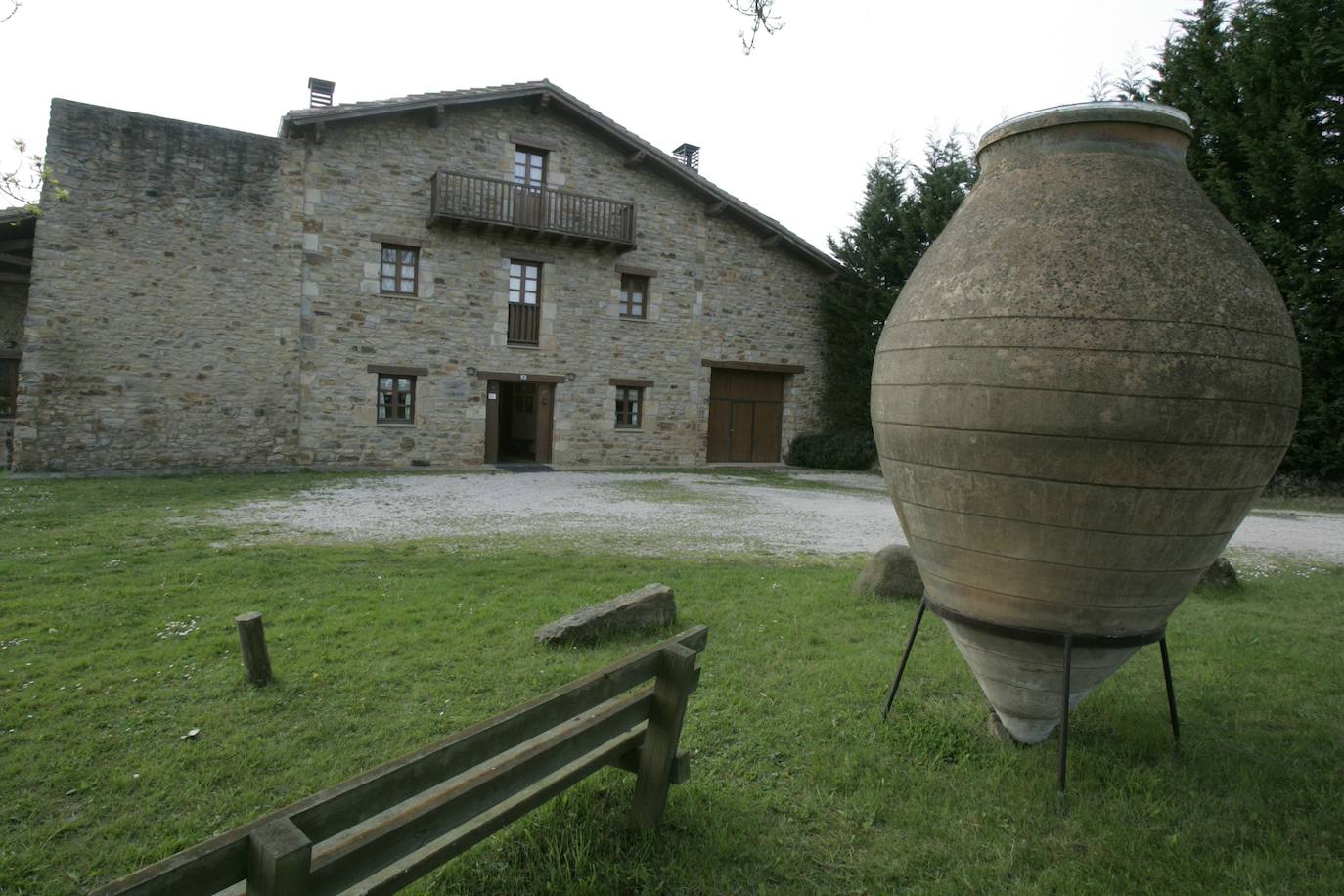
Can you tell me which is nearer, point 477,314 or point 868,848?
point 868,848

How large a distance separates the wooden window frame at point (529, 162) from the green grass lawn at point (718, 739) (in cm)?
1286

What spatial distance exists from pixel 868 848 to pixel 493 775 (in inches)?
58.0

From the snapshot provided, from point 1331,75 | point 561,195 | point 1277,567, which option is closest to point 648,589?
point 1277,567

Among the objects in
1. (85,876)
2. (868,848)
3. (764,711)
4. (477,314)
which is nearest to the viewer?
(85,876)

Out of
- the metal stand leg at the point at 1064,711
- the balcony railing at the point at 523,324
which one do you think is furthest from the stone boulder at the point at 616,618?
the balcony railing at the point at 523,324

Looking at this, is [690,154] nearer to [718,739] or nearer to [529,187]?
[529,187]

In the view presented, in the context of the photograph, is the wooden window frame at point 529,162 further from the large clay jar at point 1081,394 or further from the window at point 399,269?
the large clay jar at point 1081,394

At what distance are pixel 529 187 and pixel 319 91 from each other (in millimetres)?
4729

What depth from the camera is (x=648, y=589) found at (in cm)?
509

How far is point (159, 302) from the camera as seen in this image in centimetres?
1381

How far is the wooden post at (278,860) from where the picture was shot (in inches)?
58.2

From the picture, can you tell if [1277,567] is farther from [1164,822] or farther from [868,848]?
[868,848]

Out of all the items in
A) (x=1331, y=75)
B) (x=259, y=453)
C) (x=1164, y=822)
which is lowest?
(x=1164, y=822)

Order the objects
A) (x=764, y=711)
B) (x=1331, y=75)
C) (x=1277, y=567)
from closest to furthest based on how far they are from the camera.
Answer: (x=764, y=711), (x=1277, y=567), (x=1331, y=75)
